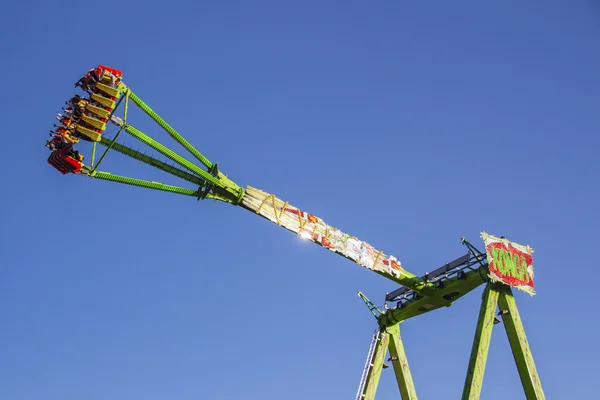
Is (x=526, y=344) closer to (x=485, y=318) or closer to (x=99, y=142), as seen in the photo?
(x=485, y=318)

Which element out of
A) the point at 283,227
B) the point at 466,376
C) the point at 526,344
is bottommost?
the point at 466,376

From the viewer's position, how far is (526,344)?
1159 inches

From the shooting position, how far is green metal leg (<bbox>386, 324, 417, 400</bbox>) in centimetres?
3328

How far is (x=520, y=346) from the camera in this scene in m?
29.2

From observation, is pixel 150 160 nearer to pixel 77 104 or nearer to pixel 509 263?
pixel 77 104

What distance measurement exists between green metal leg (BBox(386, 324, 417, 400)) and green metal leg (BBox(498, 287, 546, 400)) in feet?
18.5

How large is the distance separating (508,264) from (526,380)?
481cm

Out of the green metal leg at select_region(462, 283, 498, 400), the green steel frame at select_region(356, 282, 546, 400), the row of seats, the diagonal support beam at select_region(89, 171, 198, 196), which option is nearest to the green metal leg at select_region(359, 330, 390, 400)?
the green steel frame at select_region(356, 282, 546, 400)

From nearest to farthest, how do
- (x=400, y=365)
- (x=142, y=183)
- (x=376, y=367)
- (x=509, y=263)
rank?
1. (x=142, y=183)
2. (x=509, y=263)
3. (x=376, y=367)
4. (x=400, y=365)

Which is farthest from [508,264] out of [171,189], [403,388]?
[171,189]

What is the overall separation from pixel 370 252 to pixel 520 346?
284 inches

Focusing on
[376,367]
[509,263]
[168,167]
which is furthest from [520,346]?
[168,167]

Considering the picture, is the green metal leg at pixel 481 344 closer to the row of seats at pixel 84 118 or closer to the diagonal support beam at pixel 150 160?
the diagonal support beam at pixel 150 160

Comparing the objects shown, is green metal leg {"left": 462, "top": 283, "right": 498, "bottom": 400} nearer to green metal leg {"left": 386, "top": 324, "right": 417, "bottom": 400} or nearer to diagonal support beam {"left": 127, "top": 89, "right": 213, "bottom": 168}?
green metal leg {"left": 386, "top": 324, "right": 417, "bottom": 400}
